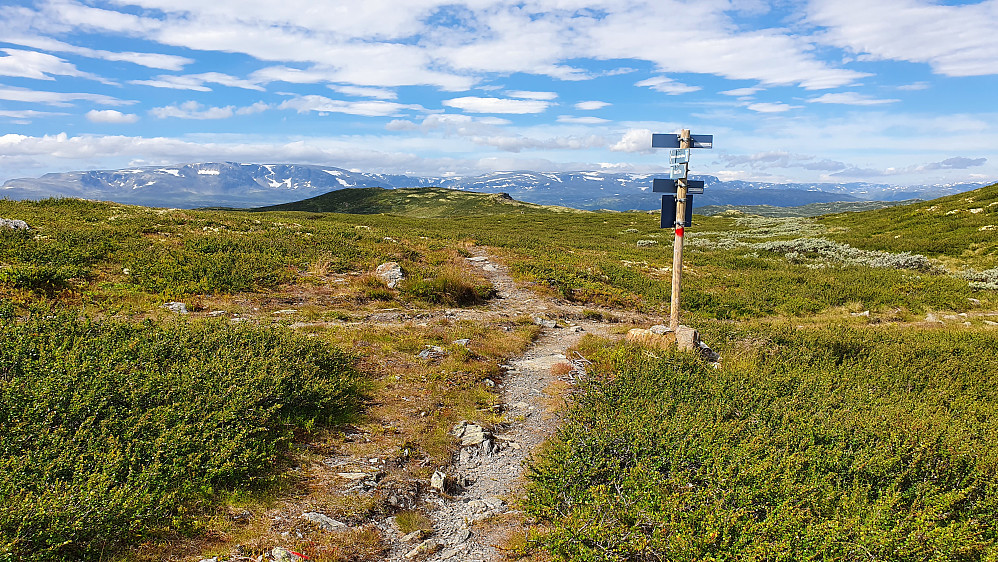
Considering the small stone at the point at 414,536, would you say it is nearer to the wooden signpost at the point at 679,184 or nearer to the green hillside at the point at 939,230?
the wooden signpost at the point at 679,184

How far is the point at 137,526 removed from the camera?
478 cm

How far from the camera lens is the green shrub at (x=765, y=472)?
4570 millimetres

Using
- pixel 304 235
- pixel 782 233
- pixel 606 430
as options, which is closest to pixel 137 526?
pixel 606 430

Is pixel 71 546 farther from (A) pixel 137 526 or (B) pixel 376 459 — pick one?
(B) pixel 376 459

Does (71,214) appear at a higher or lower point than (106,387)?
higher

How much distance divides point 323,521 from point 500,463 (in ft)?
8.74

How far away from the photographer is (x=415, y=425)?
8.03 m

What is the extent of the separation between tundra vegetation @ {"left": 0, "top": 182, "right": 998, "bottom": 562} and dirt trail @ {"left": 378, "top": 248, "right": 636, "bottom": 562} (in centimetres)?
35

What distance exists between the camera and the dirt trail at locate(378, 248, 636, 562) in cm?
542

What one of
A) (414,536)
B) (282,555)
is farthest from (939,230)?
(282,555)

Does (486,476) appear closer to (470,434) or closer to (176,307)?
(470,434)

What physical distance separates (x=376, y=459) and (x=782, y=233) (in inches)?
2206

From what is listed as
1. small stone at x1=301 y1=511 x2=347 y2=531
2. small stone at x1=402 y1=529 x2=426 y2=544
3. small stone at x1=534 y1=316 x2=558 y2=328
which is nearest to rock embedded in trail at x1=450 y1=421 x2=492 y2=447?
small stone at x1=402 y1=529 x2=426 y2=544

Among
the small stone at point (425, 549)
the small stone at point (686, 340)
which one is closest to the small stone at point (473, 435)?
the small stone at point (425, 549)
